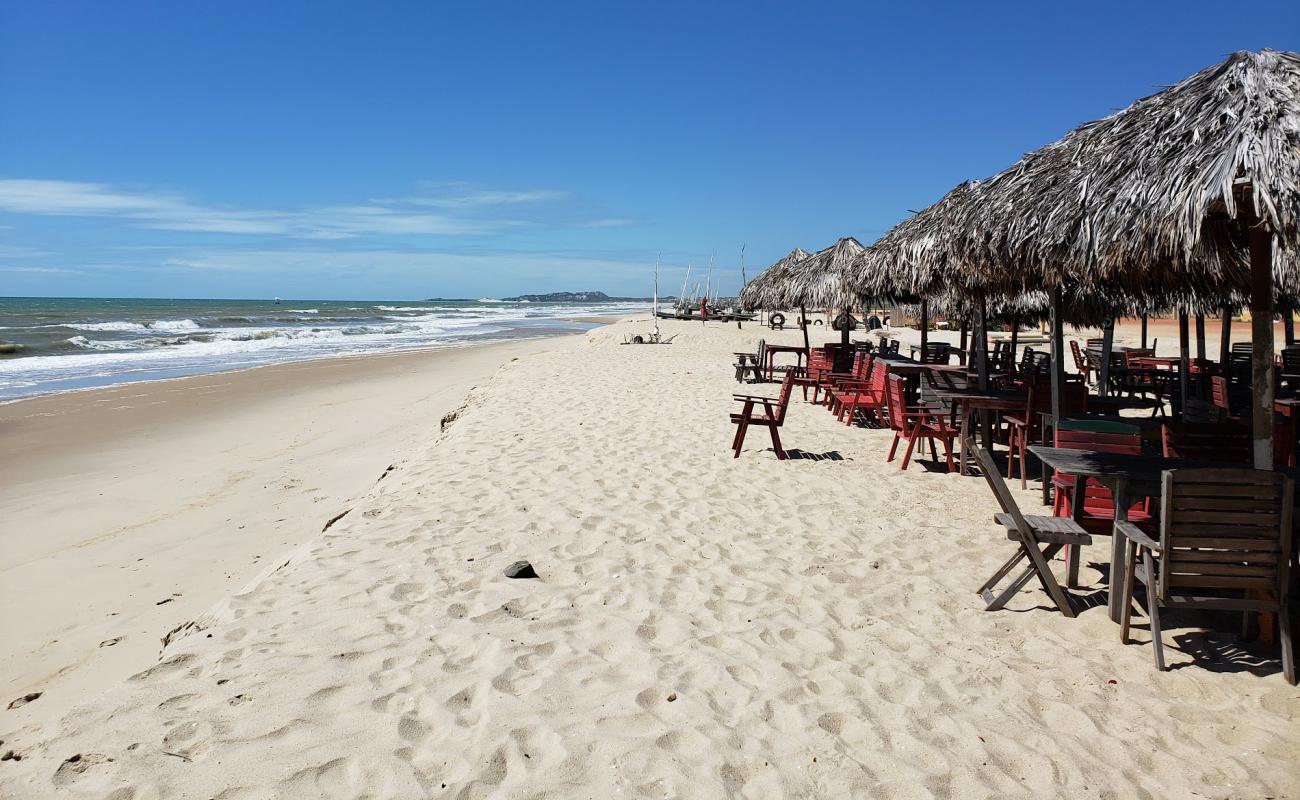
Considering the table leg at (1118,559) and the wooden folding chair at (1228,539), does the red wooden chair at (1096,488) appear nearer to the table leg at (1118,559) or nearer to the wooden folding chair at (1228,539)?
the table leg at (1118,559)

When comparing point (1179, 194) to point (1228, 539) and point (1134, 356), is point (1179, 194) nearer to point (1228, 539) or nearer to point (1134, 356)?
point (1228, 539)

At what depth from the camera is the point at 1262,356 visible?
11.8ft

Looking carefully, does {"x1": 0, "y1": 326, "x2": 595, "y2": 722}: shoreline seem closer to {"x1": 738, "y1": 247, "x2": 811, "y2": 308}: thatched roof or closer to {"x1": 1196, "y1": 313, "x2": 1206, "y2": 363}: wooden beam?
{"x1": 738, "y1": 247, "x2": 811, "y2": 308}: thatched roof

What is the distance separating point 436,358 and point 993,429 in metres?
17.9

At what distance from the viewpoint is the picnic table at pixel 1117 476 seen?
3.58 m

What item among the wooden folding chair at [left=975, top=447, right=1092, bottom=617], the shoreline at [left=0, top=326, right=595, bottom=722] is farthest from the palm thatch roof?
the wooden folding chair at [left=975, top=447, right=1092, bottom=617]

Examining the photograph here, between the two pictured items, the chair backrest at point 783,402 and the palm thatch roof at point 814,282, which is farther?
the palm thatch roof at point 814,282

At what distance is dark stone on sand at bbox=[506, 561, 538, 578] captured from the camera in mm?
4180

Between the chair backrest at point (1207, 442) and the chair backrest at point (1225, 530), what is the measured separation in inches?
68.8

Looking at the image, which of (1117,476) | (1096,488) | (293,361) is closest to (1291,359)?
(1096,488)

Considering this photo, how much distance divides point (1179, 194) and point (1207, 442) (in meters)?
1.96

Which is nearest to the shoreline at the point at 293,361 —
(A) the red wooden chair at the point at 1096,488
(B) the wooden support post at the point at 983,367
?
(B) the wooden support post at the point at 983,367

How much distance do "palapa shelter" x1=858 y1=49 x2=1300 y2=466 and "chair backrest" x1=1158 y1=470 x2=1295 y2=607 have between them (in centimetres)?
71

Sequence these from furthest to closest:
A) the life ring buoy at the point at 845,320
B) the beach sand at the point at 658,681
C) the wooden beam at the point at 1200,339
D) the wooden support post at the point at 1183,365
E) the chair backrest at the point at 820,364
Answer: the life ring buoy at the point at 845,320
the chair backrest at the point at 820,364
the wooden beam at the point at 1200,339
the wooden support post at the point at 1183,365
the beach sand at the point at 658,681
